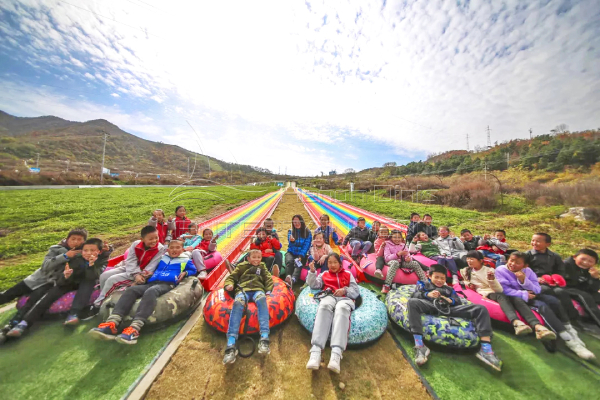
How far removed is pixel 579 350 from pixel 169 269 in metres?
5.86

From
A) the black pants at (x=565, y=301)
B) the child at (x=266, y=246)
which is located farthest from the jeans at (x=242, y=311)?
the black pants at (x=565, y=301)

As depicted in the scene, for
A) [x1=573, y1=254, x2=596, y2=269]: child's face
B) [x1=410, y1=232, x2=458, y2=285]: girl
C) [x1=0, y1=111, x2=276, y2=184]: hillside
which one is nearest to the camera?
[x1=573, y1=254, x2=596, y2=269]: child's face

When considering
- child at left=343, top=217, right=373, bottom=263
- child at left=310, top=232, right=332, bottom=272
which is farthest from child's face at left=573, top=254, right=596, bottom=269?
child at left=310, top=232, right=332, bottom=272

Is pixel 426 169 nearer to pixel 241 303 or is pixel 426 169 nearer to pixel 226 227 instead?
pixel 226 227

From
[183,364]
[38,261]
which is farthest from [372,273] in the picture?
[38,261]

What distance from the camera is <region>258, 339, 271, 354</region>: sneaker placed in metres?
2.77

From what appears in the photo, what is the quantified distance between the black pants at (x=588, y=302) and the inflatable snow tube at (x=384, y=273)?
2119 mm

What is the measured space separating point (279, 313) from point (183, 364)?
51.7 inches

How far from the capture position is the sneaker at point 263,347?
2.77 meters

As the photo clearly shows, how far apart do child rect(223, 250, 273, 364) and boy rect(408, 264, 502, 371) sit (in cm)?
197

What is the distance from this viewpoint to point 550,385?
2.42m

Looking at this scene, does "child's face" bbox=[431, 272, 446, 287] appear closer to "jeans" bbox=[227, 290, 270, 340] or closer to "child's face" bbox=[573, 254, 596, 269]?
"child's face" bbox=[573, 254, 596, 269]

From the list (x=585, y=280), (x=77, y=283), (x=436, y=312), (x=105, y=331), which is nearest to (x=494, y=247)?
(x=585, y=280)

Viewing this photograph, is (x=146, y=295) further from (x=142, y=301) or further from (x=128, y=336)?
(x=128, y=336)
